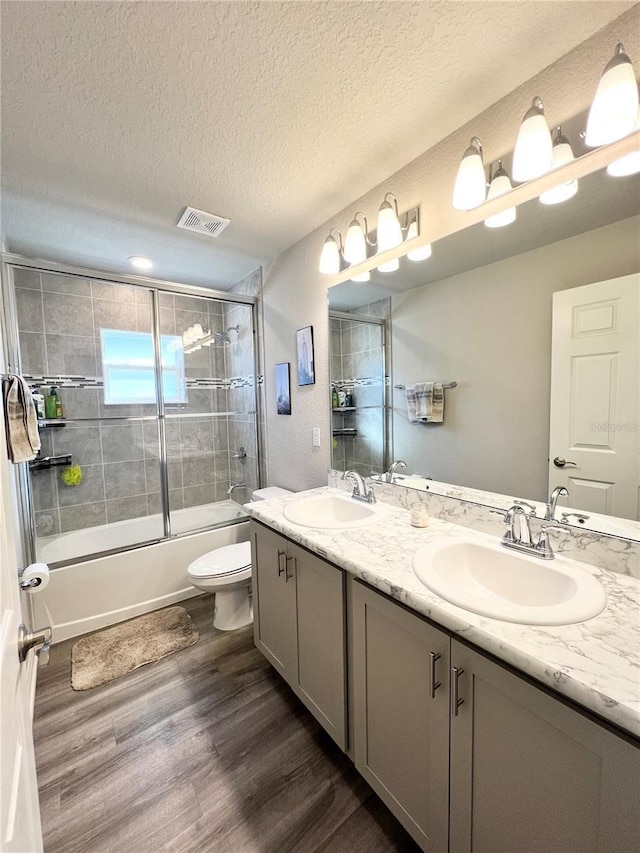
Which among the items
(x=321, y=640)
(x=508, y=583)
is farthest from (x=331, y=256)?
(x=321, y=640)

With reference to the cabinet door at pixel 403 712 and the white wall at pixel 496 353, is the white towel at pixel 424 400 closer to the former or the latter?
the white wall at pixel 496 353

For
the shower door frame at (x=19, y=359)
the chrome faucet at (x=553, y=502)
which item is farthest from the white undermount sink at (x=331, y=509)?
the shower door frame at (x=19, y=359)

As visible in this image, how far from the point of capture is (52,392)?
8.55 feet

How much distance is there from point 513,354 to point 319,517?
3.87ft

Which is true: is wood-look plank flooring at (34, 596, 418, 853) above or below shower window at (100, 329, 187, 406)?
below

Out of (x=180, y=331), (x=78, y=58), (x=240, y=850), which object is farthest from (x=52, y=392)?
(x=240, y=850)

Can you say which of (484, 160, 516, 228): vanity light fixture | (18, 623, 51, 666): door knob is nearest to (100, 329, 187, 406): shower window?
(18, 623, 51, 666): door knob

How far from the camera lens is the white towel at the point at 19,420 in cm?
146

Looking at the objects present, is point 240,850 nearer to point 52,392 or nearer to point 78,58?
point 78,58

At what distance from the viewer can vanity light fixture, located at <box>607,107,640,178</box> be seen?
0.98 m

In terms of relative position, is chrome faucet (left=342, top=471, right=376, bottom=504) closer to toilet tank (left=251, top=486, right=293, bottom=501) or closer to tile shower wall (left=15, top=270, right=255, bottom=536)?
toilet tank (left=251, top=486, right=293, bottom=501)

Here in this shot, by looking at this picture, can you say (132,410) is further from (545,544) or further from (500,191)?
(545,544)

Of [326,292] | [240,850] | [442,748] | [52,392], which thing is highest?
[326,292]

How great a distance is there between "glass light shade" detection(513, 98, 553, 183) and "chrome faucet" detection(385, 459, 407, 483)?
1.21 metres
